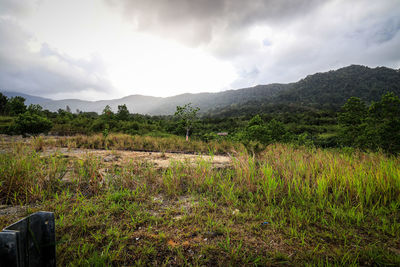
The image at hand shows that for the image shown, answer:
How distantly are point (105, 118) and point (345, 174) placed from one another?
29.0 metres

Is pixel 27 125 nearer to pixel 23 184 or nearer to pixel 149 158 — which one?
pixel 149 158

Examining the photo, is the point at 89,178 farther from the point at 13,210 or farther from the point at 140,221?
the point at 140,221

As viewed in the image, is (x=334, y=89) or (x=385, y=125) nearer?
(x=385, y=125)

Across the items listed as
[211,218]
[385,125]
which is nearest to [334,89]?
[385,125]

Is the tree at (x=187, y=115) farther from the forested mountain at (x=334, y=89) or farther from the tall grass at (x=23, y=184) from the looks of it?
the forested mountain at (x=334, y=89)

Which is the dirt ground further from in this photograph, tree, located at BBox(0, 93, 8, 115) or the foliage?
tree, located at BBox(0, 93, 8, 115)

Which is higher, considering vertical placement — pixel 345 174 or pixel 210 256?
pixel 345 174

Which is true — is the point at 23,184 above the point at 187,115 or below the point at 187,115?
below

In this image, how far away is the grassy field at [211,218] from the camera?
151 centimetres

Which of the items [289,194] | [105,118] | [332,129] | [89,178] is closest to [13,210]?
[89,178]

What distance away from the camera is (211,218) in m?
2.12

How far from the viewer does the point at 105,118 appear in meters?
25.5

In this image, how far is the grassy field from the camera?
151 cm

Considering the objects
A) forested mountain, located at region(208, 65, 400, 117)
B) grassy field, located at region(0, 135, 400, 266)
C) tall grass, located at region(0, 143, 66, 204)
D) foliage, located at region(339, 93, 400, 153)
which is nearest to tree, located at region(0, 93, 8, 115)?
tall grass, located at region(0, 143, 66, 204)
